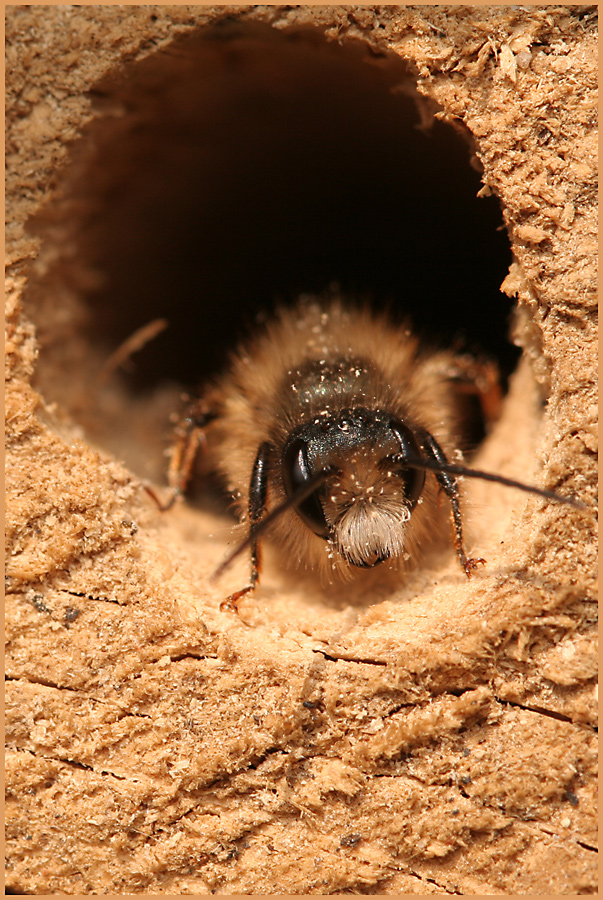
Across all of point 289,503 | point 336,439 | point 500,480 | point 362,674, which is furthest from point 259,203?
point 362,674

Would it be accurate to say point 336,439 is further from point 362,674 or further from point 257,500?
point 362,674

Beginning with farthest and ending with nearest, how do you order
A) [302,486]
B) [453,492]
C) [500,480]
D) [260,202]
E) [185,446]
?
[260,202] < [185,446] < [453,492] < [302,486] < [500,480]

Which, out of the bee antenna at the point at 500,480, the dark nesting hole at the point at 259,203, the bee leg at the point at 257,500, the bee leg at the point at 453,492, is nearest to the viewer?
the bee antenna at the point at 500,480

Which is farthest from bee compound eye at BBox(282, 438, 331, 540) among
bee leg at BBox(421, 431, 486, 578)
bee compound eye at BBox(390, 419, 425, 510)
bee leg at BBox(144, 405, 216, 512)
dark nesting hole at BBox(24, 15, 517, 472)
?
dark nesting hole at BBox(24, 15, 517, 472)

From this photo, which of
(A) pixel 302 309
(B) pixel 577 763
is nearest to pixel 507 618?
(B) pixel 577 763

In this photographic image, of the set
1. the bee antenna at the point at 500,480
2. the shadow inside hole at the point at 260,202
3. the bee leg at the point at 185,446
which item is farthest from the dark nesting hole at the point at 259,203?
the bee antenna at the point at 500,480

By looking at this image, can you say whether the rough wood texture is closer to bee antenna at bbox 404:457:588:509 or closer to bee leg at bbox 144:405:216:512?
bee antenna at bbox 404:457:588:509

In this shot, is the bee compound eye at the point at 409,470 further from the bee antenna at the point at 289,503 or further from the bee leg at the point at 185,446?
the bee leg at the point at 185,446

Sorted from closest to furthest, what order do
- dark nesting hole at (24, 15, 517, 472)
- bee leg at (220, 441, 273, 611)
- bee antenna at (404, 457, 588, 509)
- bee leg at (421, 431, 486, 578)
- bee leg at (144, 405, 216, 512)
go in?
bee antenna at (404, 457, 588, 509)
bee leg at (421, 431, 486, 578)
bee leg at (220, 441, 273, 611)
dark nesting hole at (24, 15, 517, 472)
bee leg at (144, 405, 216, 512)
